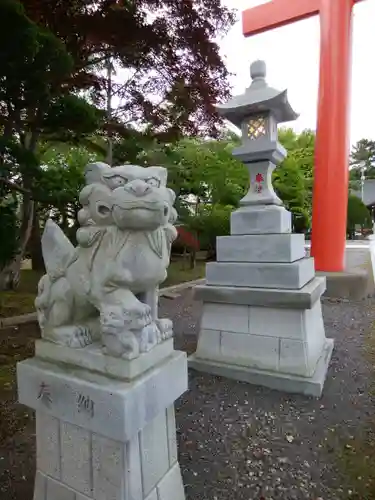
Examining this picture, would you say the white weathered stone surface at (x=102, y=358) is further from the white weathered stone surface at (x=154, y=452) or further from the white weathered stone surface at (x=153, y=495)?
the white weathered stone surface at (x=153, y=495)

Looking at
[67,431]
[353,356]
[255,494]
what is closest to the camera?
[67,431]

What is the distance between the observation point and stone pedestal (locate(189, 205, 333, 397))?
9.16 ft

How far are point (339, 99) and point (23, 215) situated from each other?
5636mm

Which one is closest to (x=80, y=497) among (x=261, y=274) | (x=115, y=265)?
(x=115, y=265)

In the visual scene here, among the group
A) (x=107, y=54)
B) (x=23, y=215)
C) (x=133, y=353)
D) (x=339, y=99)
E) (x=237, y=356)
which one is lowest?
(x=237, y=356)

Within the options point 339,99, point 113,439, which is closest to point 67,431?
point 113,439

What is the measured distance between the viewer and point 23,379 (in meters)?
1.51

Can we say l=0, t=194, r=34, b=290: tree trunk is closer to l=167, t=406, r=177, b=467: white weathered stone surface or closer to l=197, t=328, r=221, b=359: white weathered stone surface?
l=197, t=328, r=221, b=359: white weathered stone surface

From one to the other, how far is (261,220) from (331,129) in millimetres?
4103

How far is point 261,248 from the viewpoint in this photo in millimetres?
3016

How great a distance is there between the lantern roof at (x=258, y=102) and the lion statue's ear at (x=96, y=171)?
206 cm

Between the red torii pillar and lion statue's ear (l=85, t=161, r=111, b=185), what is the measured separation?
5.69 meters

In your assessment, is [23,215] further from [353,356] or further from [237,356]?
[353,356]

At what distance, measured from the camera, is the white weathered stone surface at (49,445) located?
56.9 inches
